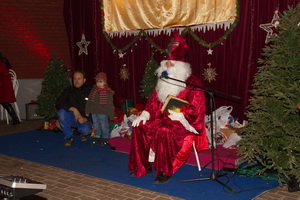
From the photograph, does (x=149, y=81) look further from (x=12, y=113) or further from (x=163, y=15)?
(x=12, y=113)

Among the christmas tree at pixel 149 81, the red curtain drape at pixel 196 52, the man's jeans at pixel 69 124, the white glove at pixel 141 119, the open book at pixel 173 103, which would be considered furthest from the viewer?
the christmas tree at pixel 149 81

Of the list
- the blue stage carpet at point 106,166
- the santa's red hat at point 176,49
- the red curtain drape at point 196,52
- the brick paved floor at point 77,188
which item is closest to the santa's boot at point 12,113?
the blue stage carpet at point 106,166

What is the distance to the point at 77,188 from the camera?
14.2ft

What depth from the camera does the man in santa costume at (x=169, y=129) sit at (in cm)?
446

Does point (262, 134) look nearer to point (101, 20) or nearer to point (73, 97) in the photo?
point (73, 97)

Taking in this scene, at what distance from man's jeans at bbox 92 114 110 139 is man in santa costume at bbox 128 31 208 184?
162 centimetres

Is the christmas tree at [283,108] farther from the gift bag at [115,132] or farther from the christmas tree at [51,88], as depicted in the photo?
the christmas tree at [51,88]

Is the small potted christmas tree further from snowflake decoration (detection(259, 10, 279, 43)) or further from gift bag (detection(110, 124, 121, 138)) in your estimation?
snowflake decoration (detection(259, 10, 279, 43))

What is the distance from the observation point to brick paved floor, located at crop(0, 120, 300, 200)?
13.0 feet

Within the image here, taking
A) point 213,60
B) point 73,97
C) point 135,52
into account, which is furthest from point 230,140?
point 135,52

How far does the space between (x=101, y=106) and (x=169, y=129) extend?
7.13 ft

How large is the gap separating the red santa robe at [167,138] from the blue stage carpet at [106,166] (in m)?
0.21

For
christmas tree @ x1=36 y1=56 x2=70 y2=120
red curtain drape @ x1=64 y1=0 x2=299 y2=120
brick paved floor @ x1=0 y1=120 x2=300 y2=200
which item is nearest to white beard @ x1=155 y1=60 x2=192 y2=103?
brick paved floor @ x1=0 y1=120 x2=300 y2=200

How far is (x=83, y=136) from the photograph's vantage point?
6895mm
